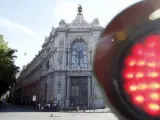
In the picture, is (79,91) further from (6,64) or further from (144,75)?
(144,75)

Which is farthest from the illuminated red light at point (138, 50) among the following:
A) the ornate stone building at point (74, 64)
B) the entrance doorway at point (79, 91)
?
the entrance doorway at point (79, 91)

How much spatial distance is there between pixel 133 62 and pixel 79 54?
5294 cm

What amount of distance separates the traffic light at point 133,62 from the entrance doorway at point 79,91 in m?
51.1

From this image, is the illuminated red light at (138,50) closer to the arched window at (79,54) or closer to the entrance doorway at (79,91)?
the entrance doorway at (79,91)

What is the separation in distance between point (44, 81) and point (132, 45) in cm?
6622

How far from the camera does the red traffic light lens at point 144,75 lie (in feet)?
3.92

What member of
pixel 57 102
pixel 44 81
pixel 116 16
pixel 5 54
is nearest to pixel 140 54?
pixel 116 16

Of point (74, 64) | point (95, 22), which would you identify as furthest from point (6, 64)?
point (95, 22)

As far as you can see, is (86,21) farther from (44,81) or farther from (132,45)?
(132,45)

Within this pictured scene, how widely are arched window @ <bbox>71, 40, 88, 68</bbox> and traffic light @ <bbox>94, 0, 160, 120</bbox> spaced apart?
52175 mm

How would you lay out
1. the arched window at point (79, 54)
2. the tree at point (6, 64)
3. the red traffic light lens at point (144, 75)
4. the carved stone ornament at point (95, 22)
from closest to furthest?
the red traffic light lens at point (144, 75)
the tree at point (6, 64)
the arched window at point (79, 54)
the carved stone ornament at point (95, 22)

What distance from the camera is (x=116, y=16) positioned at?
1.27m

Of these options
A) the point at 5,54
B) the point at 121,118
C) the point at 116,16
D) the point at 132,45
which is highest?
the point at 5,54

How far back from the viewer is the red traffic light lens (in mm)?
1195
